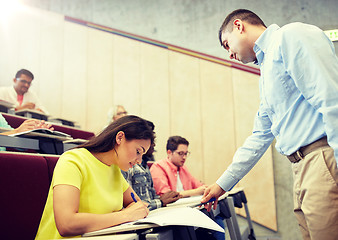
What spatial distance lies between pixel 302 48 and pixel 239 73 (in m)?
1.99

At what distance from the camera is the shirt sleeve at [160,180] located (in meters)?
1.64

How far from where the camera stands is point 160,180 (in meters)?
1.66

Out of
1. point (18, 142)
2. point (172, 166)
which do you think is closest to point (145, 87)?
point (172, 166)

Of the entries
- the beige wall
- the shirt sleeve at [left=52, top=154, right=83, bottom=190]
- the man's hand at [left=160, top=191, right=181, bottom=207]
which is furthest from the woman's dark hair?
the beige wall

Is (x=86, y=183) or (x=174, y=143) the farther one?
(x=174, y=143)

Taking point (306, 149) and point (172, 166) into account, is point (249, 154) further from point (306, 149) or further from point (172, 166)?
point (172, 166)

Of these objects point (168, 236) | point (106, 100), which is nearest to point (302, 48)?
point (168, 236)

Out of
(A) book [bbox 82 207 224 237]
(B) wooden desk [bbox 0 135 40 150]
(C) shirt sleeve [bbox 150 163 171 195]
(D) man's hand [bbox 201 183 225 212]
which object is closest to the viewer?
(A) book [bbox 82 207 224 237]

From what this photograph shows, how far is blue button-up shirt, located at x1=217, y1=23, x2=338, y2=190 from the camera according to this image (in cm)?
60

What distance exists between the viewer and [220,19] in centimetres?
273

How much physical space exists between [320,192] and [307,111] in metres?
0.16

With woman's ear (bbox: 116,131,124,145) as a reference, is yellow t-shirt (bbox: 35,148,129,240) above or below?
below

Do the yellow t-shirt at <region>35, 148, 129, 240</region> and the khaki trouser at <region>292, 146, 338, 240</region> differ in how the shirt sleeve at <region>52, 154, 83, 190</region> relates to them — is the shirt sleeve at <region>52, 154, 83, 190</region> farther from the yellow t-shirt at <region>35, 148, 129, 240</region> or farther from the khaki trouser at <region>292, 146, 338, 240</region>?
the khaki trouser at <region>292, 146, 338, 240</region>

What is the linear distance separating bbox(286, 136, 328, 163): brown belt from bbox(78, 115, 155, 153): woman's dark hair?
1.28 feet
